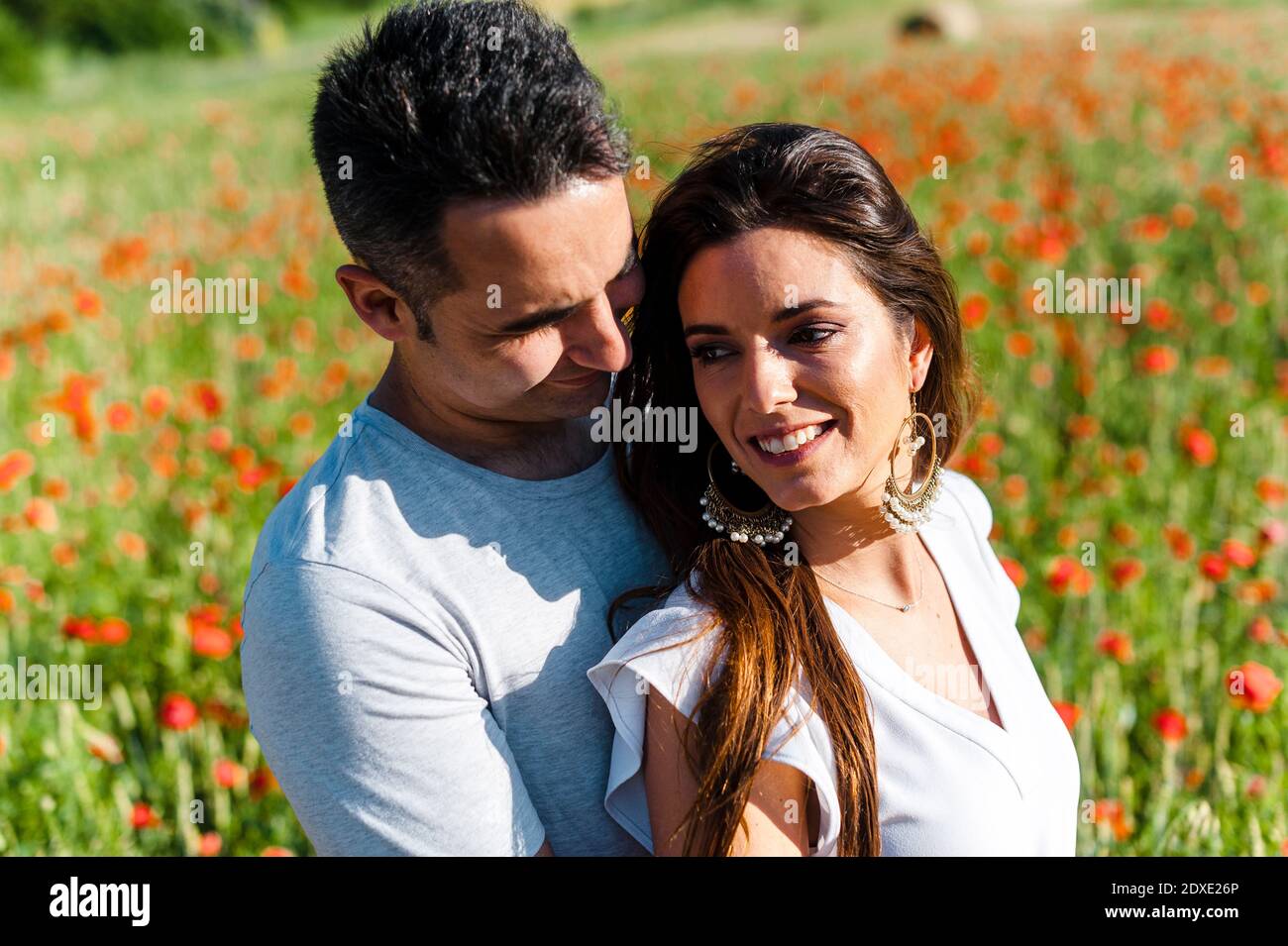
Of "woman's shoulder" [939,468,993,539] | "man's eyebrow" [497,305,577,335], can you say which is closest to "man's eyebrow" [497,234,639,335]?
"man's eyebrow" [497,305,577,335]

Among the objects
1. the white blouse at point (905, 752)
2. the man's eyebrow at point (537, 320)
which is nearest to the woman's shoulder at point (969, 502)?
the white blouse at point (905, 752)

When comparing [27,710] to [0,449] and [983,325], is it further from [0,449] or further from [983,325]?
[983,325]

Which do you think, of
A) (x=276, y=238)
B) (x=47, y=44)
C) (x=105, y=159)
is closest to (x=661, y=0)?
(x=47, y=44)

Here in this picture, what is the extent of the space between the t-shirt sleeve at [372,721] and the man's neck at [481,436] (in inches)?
13.9

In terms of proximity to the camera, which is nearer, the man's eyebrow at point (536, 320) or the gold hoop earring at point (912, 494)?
the man's eyebrow at point (536, 320)

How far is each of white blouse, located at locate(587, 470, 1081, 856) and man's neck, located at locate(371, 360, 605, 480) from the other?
35 cm

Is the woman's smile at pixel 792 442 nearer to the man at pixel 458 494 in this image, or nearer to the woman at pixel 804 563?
the woman at pixel 804 563

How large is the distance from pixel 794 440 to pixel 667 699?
1.52 ft

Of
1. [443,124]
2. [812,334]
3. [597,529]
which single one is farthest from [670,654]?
[443,124]

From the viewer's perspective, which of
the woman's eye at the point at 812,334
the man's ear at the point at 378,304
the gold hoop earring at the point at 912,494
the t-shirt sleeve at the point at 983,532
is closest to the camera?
the woman's eye at the point at 812,334

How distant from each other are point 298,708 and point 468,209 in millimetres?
814

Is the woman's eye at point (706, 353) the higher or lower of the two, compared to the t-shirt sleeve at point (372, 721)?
higher

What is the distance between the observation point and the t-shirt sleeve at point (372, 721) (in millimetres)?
1918

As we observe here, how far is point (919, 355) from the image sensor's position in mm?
2311
